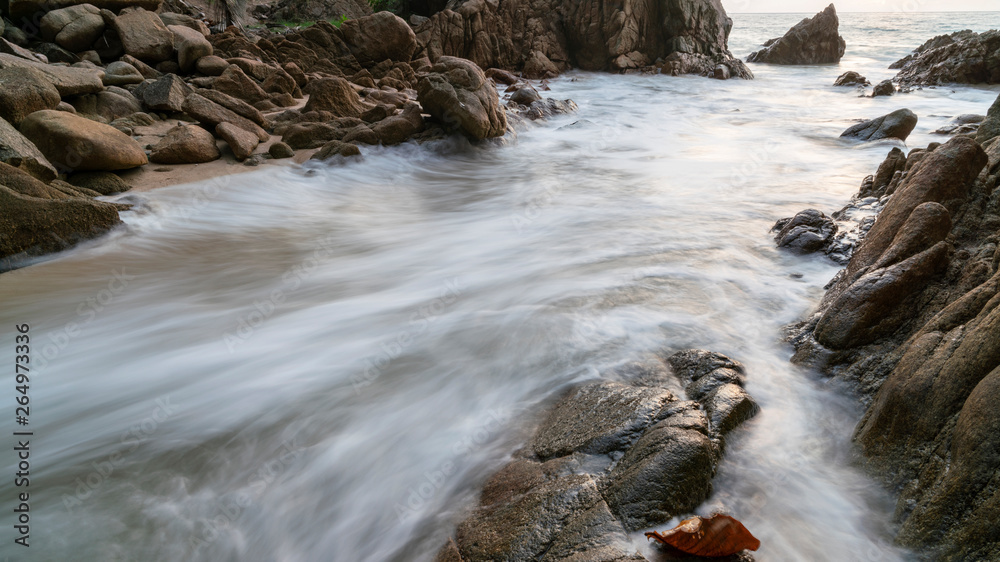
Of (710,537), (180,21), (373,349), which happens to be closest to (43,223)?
(373,349)

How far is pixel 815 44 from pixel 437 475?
31.5m

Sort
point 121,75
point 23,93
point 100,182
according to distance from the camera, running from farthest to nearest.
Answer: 1. point 121,75
2. point 100,182
3. point 23,93

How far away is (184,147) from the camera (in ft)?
23.0

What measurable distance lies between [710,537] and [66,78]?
919 centimetres

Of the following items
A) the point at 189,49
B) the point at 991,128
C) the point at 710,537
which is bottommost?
the point at 710,537

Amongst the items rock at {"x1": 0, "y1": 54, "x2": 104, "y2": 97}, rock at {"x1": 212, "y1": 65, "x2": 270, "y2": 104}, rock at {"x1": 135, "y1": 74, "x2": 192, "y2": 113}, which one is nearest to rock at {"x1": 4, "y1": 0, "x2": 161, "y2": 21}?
rock at {"x1": 212, "y1": 65, "x2": 270, "y2": 104}

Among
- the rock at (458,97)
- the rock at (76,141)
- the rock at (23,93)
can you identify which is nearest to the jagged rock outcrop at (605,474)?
the rock at (76,141)

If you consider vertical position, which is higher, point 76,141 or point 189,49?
point 189,49

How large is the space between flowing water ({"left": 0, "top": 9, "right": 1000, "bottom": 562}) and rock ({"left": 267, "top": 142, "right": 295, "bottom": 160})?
512mm

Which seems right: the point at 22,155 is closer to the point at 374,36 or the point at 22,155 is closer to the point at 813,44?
the point at 374,36

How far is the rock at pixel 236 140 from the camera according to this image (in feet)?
24.4

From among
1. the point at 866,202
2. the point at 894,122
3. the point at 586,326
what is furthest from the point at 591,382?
the point at 894,122

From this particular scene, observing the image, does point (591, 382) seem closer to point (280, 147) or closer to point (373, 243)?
point (373, 243)

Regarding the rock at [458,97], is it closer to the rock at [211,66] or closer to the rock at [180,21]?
the rock at [211,66]
